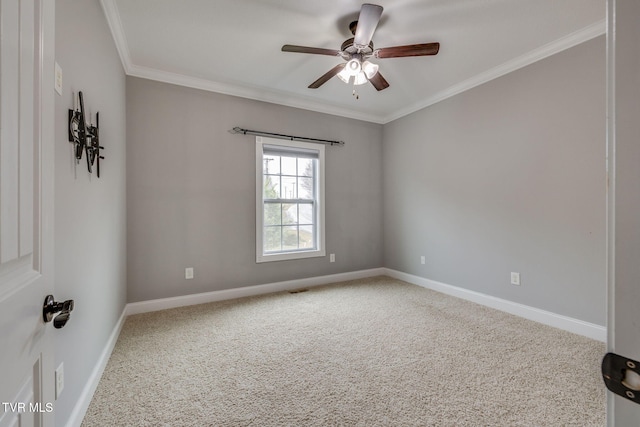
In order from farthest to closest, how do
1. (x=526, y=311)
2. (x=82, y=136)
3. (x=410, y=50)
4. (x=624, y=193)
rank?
(x=526, y=311) → (x=410, y=50) → (x=82, y=136) → (x=624, y=193)

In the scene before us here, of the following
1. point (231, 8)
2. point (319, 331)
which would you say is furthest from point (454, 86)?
point (319, 331)

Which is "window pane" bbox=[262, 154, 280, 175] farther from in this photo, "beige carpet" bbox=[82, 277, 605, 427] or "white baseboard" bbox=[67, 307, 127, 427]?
"white baseboard" bbox=[67, 307, 127, 427]

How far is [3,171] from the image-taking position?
0.53 metres

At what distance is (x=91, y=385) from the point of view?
1.55 metres

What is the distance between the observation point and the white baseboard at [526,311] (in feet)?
7.30

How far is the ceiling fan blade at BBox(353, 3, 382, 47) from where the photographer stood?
1697 mm

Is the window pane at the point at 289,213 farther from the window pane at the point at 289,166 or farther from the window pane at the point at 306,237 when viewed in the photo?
the window pane at the point at 289,166

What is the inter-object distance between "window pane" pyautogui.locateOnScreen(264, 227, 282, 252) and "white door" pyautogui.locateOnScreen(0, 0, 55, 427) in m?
2.78

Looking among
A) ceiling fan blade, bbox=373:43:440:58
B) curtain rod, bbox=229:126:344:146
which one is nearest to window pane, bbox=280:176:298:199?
curtain rod, bbox=229:126:344:146

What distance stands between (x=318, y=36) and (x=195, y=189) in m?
2.05

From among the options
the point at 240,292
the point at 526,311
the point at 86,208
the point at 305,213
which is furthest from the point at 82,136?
the point at 526,311

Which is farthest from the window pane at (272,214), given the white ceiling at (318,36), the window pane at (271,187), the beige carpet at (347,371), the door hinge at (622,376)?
the door hinge at (622,376)

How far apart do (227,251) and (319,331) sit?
59.7 inches

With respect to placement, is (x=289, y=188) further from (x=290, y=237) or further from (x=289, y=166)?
(x=290, y=237)
